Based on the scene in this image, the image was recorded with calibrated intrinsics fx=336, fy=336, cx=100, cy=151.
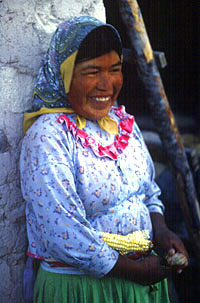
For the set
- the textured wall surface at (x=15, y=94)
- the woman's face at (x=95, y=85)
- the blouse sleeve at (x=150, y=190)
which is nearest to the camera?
the woman's face at (x=95, y=85)

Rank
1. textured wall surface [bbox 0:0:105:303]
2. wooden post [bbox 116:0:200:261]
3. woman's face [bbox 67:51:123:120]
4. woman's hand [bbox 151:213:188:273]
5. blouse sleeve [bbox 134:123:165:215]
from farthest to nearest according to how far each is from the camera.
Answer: wooden post [bbox 116:0:200:261] < blouse sleeve [bbox 134:123:165:215] < woman's hand [bbox 151:213:188:273] < textured wall surface [bbox 0:0:105:303] < woman's face [bbox 67:51:123:120]

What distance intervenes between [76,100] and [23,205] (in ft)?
2.18

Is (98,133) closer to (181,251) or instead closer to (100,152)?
(100,152)

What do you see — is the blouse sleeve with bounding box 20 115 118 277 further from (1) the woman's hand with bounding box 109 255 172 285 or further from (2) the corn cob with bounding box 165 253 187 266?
(2) the corn cob with bounding box 165 253 187 266

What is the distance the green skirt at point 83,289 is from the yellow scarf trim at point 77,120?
0.73 meters

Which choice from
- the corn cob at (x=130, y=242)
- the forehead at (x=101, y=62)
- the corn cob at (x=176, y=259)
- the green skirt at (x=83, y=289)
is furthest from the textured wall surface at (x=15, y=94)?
the corn cob at (x=176, y=259)

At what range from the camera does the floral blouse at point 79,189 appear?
1.45 metres

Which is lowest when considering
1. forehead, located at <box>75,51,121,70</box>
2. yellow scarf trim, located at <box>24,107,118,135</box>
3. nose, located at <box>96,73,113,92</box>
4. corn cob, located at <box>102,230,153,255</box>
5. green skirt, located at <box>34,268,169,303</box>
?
green skirt, located at <box>34,268,169,303</box>

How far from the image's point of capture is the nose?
1597 millimetres

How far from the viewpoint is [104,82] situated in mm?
1604

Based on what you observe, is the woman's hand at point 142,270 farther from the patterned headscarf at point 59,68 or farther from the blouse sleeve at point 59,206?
the patterned headscarf at point 59,68

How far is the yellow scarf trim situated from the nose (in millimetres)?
189

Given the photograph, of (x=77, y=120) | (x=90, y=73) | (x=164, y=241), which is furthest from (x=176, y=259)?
(x=90, y=73)

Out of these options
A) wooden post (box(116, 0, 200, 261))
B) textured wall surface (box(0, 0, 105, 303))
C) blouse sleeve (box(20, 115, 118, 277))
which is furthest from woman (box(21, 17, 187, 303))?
wooden post (box(116, 0, 200, 261))
